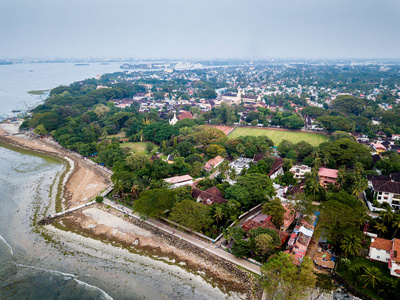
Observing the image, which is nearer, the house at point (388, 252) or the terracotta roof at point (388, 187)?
the house at point (388, 252)

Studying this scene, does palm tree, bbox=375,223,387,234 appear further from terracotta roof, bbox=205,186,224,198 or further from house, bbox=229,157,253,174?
house, bbox=229,157,253,174

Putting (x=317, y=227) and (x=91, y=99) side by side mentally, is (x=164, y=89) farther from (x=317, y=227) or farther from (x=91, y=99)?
(x=317, y=227)

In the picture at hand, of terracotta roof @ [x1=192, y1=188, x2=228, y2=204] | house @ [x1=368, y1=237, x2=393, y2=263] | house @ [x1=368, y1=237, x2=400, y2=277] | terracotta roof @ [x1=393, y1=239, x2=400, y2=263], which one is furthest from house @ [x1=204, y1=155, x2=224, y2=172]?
terracotta roof @ [x1=393, y1=239, x2=400, y2=263]

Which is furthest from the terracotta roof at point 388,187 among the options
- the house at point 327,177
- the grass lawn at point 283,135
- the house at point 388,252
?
the grass lawn at point 283,135

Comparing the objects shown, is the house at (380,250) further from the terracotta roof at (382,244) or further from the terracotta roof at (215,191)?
the terracotta roof at (215,191)

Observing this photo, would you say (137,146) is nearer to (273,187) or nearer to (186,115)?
(186,115)

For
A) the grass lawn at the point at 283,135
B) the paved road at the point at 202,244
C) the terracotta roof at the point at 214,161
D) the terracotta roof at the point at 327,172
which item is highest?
the terracotta roof at the point at 327,172

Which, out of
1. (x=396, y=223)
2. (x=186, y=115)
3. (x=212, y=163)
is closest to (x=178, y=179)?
(x=212, y=163)

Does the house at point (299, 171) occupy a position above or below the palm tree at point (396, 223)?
below
